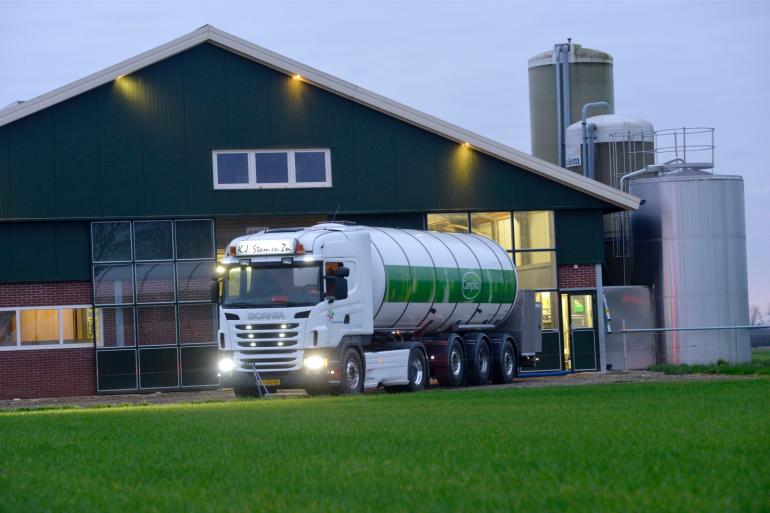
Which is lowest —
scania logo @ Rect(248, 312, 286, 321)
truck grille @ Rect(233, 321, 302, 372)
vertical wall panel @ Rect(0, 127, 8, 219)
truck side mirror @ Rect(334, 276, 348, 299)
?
truck grille @ Rect(233, 321, 302, 372)

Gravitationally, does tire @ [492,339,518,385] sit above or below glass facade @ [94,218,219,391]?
below

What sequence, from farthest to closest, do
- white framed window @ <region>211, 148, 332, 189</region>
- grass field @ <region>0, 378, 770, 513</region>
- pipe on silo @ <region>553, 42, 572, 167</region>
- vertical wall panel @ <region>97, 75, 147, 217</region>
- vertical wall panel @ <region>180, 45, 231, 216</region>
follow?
pipe on silo @ <region>553, 42, 572, 167</region>, white framed window @ <region>211, 148, 332, 189</region>, vertical wall panel @ <region>180, 45, 231, 216</region>, vertical wall panel @ <region>97, 75, 147, 217</region>, grass field @ <region>0, 378, 770, 513</region>

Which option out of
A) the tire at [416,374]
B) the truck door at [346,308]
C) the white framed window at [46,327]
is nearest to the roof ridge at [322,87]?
the white framed window at [46,327]

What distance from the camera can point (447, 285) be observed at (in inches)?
1148

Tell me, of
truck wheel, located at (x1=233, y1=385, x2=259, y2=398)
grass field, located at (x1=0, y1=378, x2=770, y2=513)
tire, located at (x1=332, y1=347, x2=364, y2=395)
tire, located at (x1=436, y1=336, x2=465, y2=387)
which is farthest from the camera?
tire, located at (x1=436, y1=336, x2=465, y2=387)

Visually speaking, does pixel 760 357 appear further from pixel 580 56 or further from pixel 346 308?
pixel 346 308

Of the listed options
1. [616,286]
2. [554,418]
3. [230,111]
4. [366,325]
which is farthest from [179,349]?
[554,418]

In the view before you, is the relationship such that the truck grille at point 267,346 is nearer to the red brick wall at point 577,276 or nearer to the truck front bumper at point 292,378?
the truck front bumper at point 292,378

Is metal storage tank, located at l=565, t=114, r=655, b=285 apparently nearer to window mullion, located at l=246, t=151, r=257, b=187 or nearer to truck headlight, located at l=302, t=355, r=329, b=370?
window mullion, located at l=246, t=151, r=257, b=187

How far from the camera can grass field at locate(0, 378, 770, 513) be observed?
28.7ft

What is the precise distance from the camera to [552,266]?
116 ft

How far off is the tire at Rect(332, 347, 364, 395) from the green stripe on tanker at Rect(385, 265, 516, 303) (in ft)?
4.84

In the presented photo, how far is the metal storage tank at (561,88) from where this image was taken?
45438mm

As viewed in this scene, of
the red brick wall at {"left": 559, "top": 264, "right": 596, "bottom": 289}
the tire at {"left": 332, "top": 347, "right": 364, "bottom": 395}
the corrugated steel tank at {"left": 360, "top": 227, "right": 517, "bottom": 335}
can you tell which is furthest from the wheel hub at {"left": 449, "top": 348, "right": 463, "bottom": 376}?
Result: the red brick wall at {"left": 559, "top": 264, "right": 596, "bottom": 289}
